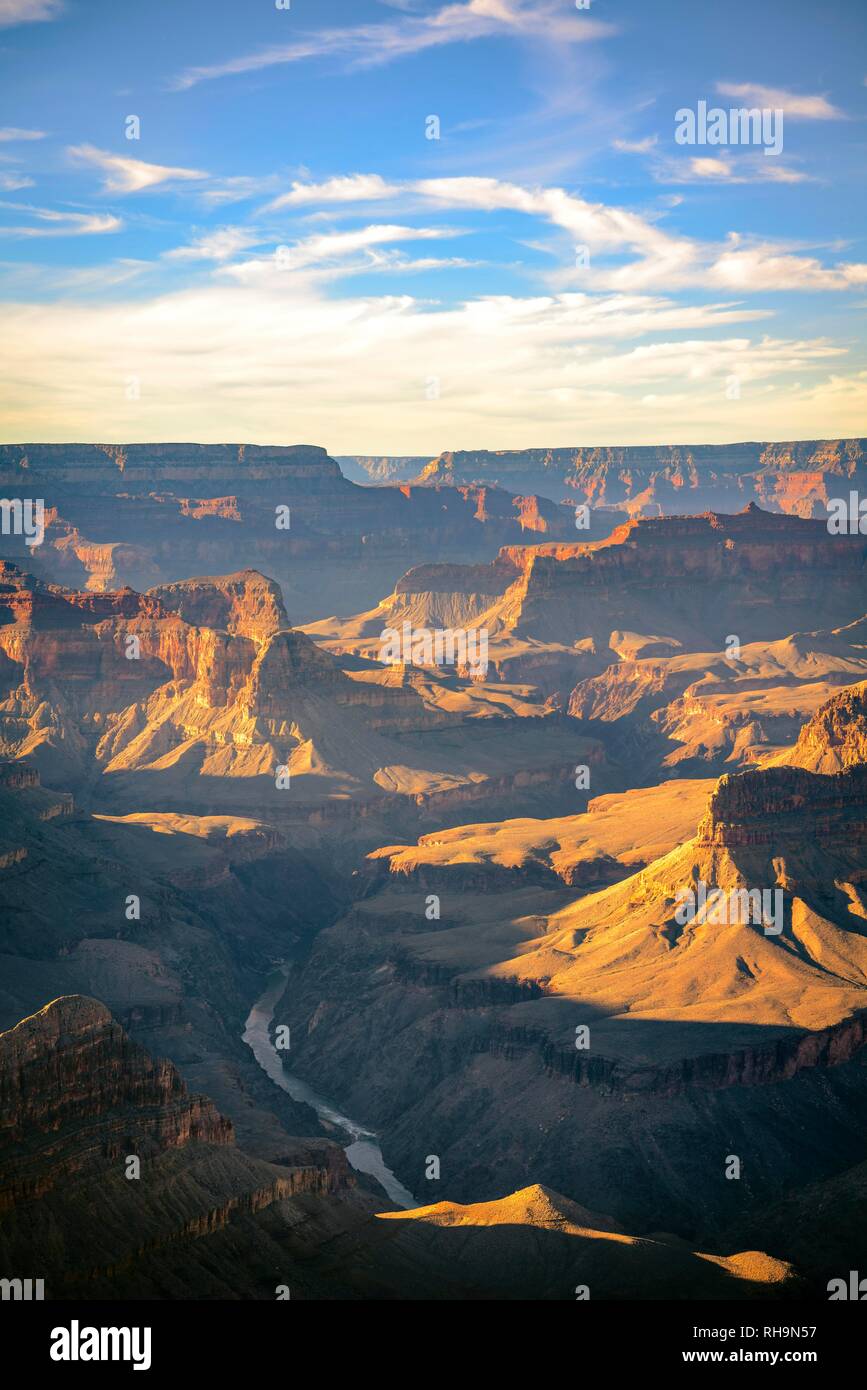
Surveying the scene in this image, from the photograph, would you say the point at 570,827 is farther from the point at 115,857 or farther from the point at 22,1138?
the point at 22,1138

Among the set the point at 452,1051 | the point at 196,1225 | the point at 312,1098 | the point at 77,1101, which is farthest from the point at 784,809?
the point at 77,1101

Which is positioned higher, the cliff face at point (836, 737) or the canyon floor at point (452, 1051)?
the cliff face at point (836, 737)

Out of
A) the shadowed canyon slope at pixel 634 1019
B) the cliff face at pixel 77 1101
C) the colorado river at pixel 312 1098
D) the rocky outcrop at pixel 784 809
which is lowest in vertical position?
the colorado river at pixel 312 1098

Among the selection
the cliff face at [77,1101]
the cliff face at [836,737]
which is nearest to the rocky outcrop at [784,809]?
the cliff face at [836,737]

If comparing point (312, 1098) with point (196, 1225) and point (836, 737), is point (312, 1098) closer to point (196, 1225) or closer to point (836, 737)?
point (196, 1225)

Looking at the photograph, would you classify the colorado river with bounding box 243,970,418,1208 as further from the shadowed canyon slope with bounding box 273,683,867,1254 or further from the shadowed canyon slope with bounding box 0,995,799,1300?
the shadowed canyon slope with bounding box 0,995,799,1300

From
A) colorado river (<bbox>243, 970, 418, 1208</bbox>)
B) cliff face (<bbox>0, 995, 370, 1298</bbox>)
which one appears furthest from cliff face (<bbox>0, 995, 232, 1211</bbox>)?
colorado river (<bbox>243, 970, 418, 1208</bbox>)

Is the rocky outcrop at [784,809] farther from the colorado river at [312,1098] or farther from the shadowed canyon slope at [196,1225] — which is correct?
the shadowed canyon slope at [196,1225]
